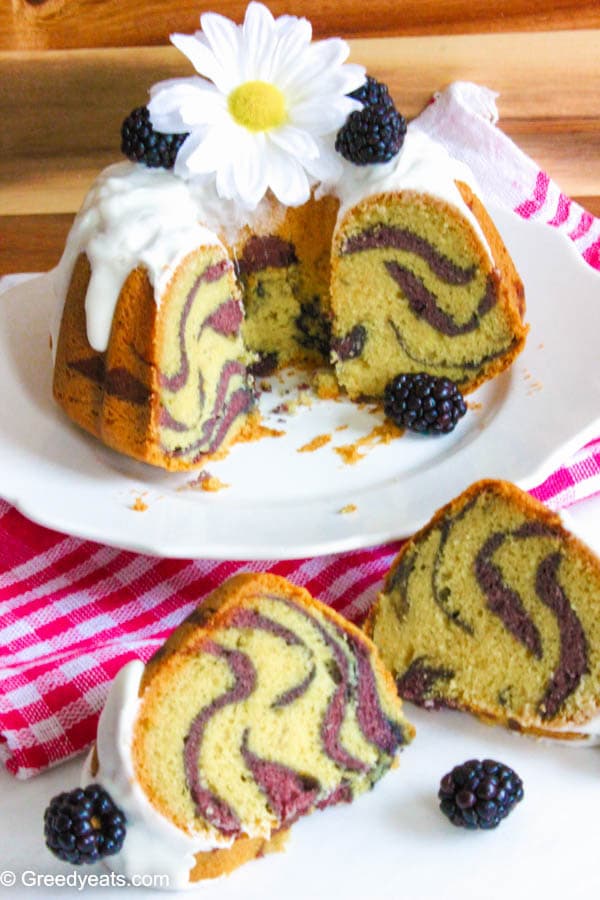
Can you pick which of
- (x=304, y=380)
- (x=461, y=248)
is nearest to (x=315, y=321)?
(x=304, y=380)

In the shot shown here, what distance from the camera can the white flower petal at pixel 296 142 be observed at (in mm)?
2717

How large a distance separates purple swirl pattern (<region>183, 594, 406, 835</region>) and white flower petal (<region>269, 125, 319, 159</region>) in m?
1.11

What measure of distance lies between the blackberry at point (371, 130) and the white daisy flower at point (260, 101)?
29 millimetres

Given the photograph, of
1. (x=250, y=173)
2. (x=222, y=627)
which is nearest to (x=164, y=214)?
(x=250, y=173)

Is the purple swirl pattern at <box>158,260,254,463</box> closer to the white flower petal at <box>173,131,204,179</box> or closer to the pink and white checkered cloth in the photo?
the white flower petal at <box>173,131,204,179</box>

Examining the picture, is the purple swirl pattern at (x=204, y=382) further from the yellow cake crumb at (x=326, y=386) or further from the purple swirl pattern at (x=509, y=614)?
the purple swirl pattern at (x=509, y=614)

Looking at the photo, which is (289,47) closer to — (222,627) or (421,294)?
(421,294)

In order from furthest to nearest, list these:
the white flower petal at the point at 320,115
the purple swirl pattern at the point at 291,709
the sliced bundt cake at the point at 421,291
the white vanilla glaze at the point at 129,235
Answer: the sliced bundt cake at the point at 421,291 < the white flower petal at the point at 320,115 < the white vanilla glaze at the point at 129,235 < the purple swirl pattern at the point at 291,709

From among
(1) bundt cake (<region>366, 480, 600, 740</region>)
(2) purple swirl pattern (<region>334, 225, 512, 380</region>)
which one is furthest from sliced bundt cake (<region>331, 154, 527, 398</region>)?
(1) bundt cake (<region>366, 480, 600, 740</region>)

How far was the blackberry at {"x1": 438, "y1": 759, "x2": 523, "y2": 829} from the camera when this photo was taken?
188 centimetres

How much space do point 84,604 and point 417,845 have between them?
828 millimetres

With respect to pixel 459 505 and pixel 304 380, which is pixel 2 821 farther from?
pixel 304 380

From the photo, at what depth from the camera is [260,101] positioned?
273cm

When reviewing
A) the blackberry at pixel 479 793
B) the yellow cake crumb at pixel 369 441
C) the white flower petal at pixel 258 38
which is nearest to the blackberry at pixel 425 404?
the yellow cake crumb at pixel 369 441
